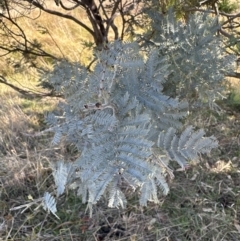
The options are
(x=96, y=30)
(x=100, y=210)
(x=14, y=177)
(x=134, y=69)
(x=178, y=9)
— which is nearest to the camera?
(x=134, y=69)

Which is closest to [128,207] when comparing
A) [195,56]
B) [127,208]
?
[127,208]

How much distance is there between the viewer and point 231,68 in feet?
4.28

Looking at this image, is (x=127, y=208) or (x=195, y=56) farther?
(x=127, y=208)

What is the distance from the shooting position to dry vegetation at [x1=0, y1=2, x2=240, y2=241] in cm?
128

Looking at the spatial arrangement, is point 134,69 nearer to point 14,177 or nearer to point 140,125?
point 140,125

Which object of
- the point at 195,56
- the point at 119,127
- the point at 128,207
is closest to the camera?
the point at 119,127

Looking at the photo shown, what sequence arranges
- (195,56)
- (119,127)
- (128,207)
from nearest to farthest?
(119,127) < (195,56) < (128,207)

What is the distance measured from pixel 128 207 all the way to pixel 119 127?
0.57 metres

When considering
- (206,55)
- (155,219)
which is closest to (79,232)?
(155,219)

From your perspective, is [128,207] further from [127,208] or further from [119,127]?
[119,127]

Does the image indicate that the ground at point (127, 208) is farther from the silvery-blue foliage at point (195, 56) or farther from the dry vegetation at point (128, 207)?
the silvery-blue foliage at point (195, 56)

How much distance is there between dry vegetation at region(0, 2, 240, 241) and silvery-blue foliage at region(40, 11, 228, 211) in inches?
8.9

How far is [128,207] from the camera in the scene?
1.37 meters

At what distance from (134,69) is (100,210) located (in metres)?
0.55
